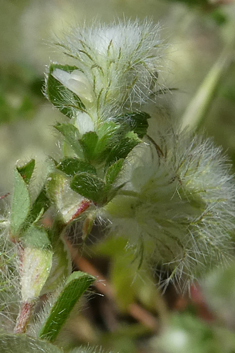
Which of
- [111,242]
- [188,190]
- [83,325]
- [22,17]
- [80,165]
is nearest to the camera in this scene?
[80,165]

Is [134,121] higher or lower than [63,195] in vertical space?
higher

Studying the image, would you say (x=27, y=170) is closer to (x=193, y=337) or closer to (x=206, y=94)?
(x=206, y=94)

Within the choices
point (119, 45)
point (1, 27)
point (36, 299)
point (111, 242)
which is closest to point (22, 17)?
point (1, 27)

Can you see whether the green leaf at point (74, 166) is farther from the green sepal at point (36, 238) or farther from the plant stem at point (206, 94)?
the plant stem at point (206, 94)

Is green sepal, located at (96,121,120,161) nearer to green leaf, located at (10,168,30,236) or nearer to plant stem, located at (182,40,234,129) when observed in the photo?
green leaf, located at (10,168,30,236)

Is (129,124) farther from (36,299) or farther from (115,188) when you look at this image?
(36,299)

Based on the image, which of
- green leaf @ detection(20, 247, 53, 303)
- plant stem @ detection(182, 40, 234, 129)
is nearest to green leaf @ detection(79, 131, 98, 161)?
green leaf @ detection(20, 247, 53, 303)

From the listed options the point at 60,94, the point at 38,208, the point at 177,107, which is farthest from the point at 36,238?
the point at 177,107
